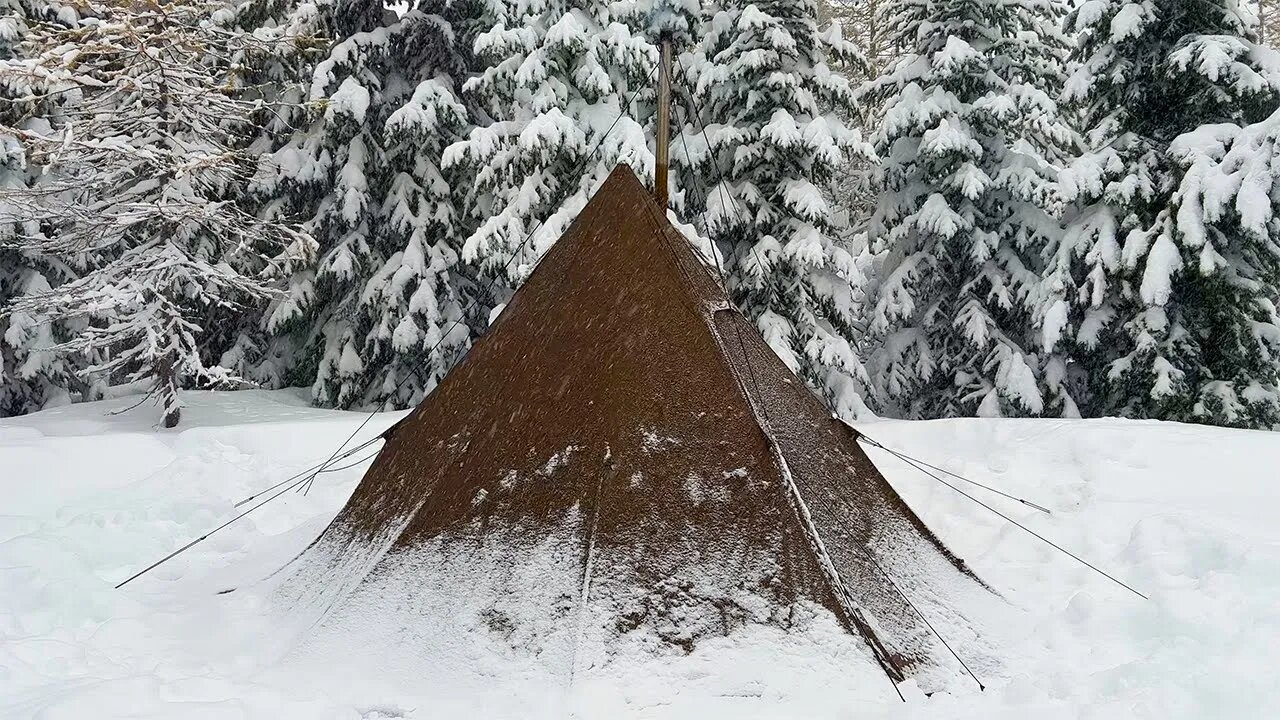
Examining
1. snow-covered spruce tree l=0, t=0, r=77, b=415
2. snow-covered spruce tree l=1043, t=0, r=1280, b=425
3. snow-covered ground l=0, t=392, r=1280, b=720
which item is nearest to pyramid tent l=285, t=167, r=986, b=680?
snow-covered ground l=0, t=392, r=1280, b=720

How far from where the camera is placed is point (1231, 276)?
9.58 metres

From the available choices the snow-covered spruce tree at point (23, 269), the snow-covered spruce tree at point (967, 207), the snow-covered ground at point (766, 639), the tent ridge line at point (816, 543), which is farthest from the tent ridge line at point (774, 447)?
the snow-covered spruce tree at point (23, 269)

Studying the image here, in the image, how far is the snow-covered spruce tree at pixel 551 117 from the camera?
1033 centimetres

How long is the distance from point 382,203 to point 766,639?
13148 millimetres

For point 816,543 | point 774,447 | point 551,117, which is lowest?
point 816,543

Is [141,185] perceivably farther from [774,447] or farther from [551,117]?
[774,447]

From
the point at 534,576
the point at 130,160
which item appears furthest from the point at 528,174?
the point at 534,576

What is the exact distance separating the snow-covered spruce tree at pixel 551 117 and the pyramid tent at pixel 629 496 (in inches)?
232

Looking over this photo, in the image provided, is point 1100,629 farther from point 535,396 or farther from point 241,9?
point 241,9

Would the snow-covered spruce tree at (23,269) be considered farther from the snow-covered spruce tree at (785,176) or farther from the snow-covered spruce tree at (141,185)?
the snow-covered spruce tree at (785,176)

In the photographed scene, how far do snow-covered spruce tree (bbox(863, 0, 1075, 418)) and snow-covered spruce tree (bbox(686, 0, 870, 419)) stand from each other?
4.93 feet

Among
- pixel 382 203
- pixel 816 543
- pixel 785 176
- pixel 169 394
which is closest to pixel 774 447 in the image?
pixel 816 543

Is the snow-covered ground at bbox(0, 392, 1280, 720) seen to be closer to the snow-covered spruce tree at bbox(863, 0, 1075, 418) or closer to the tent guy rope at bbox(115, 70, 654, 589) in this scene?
the tent guy rope at bbox(115, 70, 654, 589)

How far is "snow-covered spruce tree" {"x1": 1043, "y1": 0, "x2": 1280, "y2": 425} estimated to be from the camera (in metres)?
9.60
